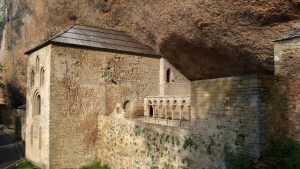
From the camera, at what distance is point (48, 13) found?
23219mm

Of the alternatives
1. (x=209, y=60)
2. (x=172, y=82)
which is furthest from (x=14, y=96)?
(x=209, y=60)

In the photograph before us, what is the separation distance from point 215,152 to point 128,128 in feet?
18.5

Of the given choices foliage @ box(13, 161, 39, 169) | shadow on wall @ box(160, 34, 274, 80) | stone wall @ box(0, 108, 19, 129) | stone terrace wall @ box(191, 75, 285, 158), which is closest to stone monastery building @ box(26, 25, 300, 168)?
stone terrace wall @ box(191, 75, 285, 158)

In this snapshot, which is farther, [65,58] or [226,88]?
[65,58]

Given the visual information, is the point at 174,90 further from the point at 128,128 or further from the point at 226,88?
the point at 226,88

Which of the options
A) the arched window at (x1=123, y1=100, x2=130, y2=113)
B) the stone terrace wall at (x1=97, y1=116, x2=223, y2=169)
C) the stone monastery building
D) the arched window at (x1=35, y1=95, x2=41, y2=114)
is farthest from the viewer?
the arched window at (x1=123, y1=100, x2=130, y2=113)

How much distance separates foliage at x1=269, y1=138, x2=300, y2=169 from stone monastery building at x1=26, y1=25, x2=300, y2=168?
260 millimetres

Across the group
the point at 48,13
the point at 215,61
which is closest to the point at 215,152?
the point at 215,61

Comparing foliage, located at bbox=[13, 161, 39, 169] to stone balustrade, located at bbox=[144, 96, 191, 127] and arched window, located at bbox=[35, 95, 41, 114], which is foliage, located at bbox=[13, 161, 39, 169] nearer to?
arched window, located at bbox=[35, 95, 41, 114]

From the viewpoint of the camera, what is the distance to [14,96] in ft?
111

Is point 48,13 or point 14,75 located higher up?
point 48,13

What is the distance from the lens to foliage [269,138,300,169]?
6504 mm

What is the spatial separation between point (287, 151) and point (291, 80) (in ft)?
5.49

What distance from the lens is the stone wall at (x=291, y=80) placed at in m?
7.20
